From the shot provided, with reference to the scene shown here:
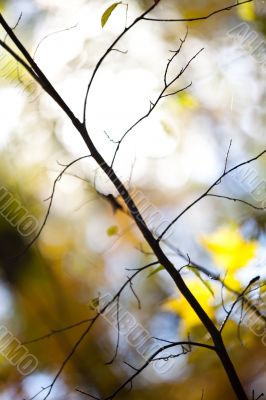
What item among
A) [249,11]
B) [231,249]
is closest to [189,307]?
[231,249]

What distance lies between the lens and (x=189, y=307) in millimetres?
788

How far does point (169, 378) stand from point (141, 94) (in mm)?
660

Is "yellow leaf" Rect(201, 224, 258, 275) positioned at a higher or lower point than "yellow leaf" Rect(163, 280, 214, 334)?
higher

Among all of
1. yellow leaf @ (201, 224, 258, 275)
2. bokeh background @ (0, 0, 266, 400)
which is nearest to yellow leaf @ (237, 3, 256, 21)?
bokeh background @ (0, 0, 266, 400)

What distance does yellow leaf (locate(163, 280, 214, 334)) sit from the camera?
727 millimetres

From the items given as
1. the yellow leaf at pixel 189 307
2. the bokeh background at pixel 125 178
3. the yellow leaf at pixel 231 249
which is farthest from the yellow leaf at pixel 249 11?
the yellow leaf at pixel 189 307

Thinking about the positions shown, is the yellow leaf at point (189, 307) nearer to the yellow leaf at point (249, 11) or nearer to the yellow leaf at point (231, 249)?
the yellow leaf at point (231, 249)

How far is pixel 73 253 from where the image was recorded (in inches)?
42.3

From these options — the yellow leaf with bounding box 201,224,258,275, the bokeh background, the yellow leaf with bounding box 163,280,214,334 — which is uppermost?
the bokeh background

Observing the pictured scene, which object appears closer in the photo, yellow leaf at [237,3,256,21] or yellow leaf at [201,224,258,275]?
yellow leaf at [201,224,258,275]

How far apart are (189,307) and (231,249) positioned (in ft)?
0.42

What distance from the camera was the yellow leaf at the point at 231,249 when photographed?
2.55 ft

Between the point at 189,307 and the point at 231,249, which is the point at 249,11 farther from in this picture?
the point at 189,307

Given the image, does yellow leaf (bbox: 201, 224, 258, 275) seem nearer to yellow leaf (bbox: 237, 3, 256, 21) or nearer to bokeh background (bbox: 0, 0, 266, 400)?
bokeh background (bbox: 0, 0, 266, 400)
